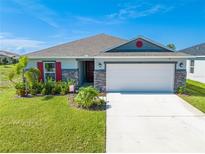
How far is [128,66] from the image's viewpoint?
11742 mm

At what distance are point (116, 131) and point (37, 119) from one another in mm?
3430

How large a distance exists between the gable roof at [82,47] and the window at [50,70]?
0.81 meters

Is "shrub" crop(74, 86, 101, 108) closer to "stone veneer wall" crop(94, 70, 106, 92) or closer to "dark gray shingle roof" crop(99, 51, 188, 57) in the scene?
"stone veneer wall" crop(94, 70, 106, 92)

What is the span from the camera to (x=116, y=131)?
5773mm

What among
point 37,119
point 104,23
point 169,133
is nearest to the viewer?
point 169,133

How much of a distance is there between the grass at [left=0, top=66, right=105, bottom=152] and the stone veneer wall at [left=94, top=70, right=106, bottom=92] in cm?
371

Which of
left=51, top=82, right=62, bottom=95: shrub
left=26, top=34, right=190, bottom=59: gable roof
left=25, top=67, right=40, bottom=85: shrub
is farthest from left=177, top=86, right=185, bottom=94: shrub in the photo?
left=25, top=67, right=40, bottom=85: shrub

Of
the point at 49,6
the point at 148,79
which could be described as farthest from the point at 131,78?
the point at 49,6

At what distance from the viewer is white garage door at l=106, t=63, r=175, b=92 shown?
11625 millimetres

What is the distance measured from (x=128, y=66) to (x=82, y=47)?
540 cm

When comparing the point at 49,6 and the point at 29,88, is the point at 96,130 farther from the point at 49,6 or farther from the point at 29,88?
the point at 49,6

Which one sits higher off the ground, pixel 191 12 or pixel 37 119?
pixel 191 12

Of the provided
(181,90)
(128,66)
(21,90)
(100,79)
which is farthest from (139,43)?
(21,90)

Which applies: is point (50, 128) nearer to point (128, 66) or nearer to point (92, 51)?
point (128, 66)
